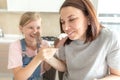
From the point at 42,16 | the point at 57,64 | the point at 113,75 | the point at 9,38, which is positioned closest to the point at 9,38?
the point at 9,38

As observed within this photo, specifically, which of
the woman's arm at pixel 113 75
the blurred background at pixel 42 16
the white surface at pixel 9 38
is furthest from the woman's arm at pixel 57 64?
the white surface at pixel 9 38

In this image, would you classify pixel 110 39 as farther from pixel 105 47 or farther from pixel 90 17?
pixel 90 17

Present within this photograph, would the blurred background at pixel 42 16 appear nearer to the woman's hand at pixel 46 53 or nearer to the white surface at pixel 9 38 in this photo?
the white surface at pixel 9 38

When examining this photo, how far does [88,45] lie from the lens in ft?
3.70

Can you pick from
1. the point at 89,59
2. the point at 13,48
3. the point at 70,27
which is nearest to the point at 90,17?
the point at 70,27

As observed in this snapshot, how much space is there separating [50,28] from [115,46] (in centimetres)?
169

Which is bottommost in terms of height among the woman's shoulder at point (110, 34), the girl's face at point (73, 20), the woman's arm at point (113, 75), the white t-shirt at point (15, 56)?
the woman's arm at point (113, 75)

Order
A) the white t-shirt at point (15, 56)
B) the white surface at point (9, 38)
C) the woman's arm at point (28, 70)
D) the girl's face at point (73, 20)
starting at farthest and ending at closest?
the white surface at point (9, 38)
the white t-shirt at point (15, 56)
the woman's arm at point (28, 70)
the girl's face at point (73, 20)

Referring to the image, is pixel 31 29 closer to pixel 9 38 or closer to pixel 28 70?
pixel 28 70

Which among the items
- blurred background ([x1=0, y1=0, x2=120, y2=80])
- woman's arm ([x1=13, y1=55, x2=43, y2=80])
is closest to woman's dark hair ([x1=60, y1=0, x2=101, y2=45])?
woman's arm ([x1=13, y1=55, x2=43, y2=80])

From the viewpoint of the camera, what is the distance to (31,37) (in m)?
1.28

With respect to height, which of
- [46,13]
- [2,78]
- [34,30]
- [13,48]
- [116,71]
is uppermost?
[46,13]

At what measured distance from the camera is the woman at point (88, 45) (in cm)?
105

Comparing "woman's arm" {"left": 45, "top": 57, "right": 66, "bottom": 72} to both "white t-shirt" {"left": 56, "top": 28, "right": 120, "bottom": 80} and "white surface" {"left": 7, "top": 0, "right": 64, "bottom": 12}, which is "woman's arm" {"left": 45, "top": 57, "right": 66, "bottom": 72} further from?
"white surface" {"left": 7, "top": 0, "right": 64, "bottom": 12}
